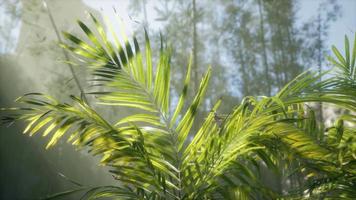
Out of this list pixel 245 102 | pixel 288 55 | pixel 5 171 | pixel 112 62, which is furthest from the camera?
pixel 288 55

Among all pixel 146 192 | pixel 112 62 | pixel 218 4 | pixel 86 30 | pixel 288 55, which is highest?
pixel 218 4

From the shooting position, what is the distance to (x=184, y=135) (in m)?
1.56

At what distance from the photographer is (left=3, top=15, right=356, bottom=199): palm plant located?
1430 millimetres

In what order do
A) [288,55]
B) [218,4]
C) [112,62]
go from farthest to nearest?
[218,4] < [288,55] < [112,62]

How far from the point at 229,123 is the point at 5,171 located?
13.9 m

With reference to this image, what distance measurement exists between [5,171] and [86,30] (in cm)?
1383

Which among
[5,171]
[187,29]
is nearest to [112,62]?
[187,29]

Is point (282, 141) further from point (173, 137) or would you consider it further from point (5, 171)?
point (5, 171)

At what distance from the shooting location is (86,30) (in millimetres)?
1436

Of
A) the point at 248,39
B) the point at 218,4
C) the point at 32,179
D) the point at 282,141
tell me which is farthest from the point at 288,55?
the point at 282,141

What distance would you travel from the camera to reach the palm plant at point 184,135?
143 centimetres

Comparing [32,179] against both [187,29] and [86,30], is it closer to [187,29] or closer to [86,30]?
[187,29]

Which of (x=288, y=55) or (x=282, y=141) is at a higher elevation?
(x=288, y=55)

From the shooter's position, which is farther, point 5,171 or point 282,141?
point 5,171
